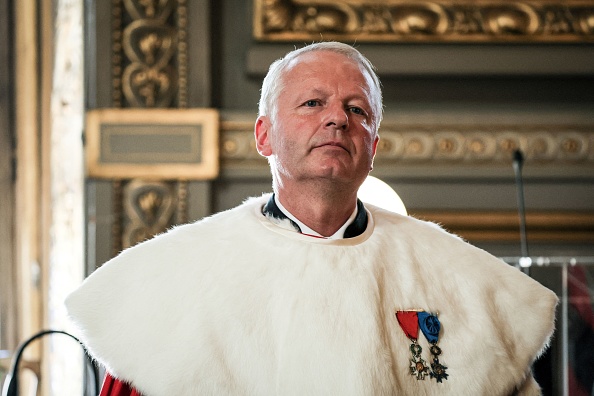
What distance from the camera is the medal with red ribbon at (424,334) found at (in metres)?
1.83

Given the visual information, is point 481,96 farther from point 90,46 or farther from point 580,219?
point 90,46

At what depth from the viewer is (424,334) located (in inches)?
74.0

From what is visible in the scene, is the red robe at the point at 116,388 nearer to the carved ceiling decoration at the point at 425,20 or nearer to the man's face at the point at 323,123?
the man's face at the point at 323,123

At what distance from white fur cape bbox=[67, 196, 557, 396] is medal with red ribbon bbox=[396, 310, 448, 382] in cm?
1

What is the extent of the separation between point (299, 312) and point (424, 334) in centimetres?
27

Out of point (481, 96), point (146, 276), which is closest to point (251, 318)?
point (146, 276)

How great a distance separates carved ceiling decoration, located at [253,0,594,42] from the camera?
13.5 ft

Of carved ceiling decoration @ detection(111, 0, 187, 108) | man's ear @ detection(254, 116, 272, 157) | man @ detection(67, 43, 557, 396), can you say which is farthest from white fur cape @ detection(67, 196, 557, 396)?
carved ceiling decoration @ detection(111, 0, 187, 108)

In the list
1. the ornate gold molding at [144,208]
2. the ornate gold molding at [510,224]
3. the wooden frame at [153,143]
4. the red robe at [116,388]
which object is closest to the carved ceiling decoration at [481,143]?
the ornate gold molding at [510,224]

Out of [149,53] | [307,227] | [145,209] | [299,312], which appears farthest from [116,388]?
[149,53]

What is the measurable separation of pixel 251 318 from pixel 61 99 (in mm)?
2499

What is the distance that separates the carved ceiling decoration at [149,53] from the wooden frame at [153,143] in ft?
0.24

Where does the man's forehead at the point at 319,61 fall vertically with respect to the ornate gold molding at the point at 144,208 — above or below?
above

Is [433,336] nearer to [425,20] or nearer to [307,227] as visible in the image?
[307,227]
